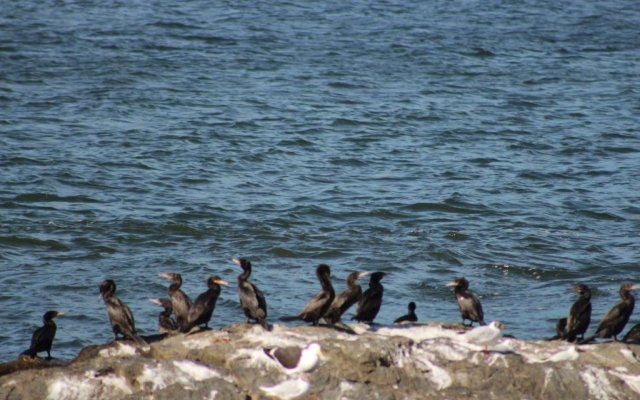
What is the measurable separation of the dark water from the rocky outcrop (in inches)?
161

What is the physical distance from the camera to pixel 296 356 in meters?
11.2

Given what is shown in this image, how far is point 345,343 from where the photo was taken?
37.7 ft

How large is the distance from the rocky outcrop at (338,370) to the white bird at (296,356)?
7 centimetres

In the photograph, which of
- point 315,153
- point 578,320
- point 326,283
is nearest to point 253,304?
point 326,283

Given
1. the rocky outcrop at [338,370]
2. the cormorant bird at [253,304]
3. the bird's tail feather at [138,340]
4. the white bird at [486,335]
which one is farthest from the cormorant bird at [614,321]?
the bird's tail feather at [138,340]

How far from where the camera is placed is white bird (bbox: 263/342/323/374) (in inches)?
424

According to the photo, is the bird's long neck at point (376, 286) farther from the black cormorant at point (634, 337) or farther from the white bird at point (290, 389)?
the white bird at point (290, 389)

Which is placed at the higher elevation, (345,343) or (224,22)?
(345,343)

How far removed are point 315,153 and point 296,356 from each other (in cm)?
1834

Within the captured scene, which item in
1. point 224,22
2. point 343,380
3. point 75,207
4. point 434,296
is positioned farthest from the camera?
point 224,22

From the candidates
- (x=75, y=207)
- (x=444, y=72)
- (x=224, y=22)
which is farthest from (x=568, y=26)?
(x=75, y=207)

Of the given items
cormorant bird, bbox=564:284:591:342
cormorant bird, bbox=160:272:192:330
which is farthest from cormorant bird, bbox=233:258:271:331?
cormorant bird, bbox=564:284:591:342

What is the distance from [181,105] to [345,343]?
22306 mm

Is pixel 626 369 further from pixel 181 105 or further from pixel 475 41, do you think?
pixel 475 41
